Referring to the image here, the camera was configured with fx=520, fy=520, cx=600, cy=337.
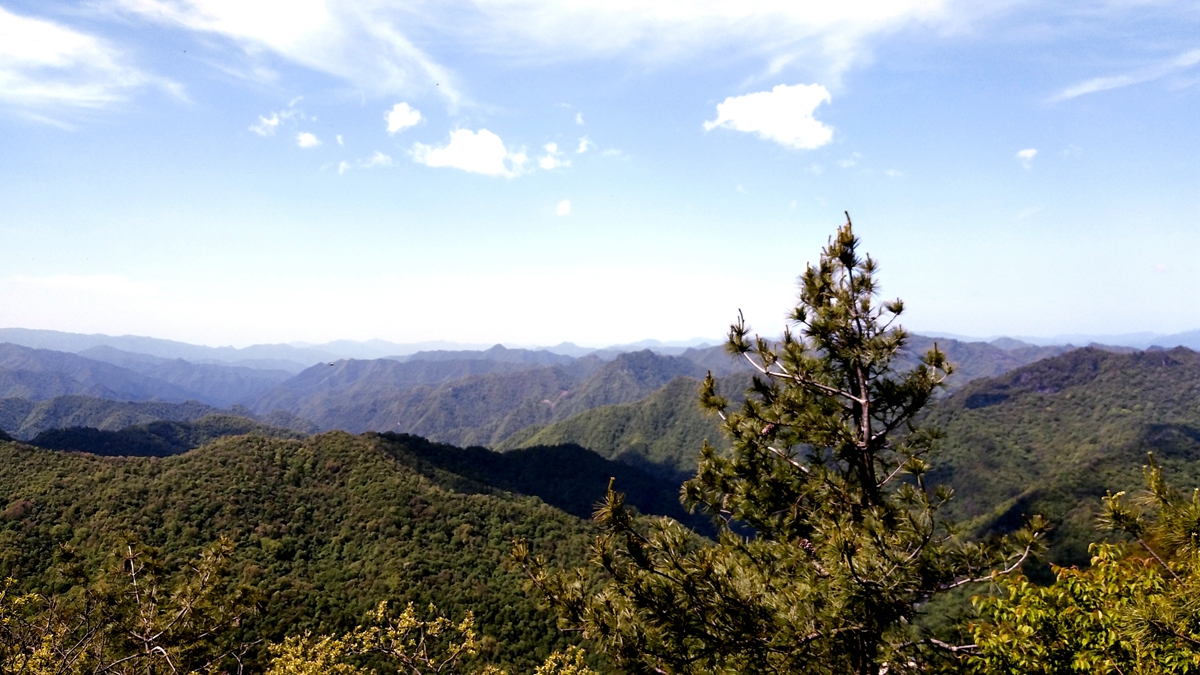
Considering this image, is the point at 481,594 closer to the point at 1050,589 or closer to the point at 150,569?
the point at 150,569

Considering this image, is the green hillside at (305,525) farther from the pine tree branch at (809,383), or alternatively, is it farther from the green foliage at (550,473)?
the pine tree branch at (809,383)

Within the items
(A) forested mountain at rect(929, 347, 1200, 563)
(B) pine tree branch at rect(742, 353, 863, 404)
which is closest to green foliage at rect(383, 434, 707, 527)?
(A) forested mountain at rect(929, 347, 1200, 563)

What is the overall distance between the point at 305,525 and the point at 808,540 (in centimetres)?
6429

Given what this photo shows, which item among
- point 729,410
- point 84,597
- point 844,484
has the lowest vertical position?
point 84,597

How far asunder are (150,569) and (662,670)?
1025 cm

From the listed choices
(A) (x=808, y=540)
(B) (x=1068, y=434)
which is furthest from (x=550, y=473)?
(B) (x=1068, y=434)

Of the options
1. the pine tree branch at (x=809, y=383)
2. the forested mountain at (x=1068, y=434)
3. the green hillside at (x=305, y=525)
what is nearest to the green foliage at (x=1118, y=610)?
the pine tree branch at (x=809, y=383)

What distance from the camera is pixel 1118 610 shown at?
18.0 feet

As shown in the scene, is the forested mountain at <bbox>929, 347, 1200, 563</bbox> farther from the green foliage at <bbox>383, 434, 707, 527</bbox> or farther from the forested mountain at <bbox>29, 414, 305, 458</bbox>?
the forested mountain at <bbox>29, 414, 305, 458</bbox>

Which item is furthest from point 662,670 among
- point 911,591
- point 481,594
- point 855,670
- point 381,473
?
point 381,473

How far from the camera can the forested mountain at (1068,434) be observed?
82.7 meters

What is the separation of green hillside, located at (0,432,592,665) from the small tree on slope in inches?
1375

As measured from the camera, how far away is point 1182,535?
489cm

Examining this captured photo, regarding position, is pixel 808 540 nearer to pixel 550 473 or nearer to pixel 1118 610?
pixel 1118 610
